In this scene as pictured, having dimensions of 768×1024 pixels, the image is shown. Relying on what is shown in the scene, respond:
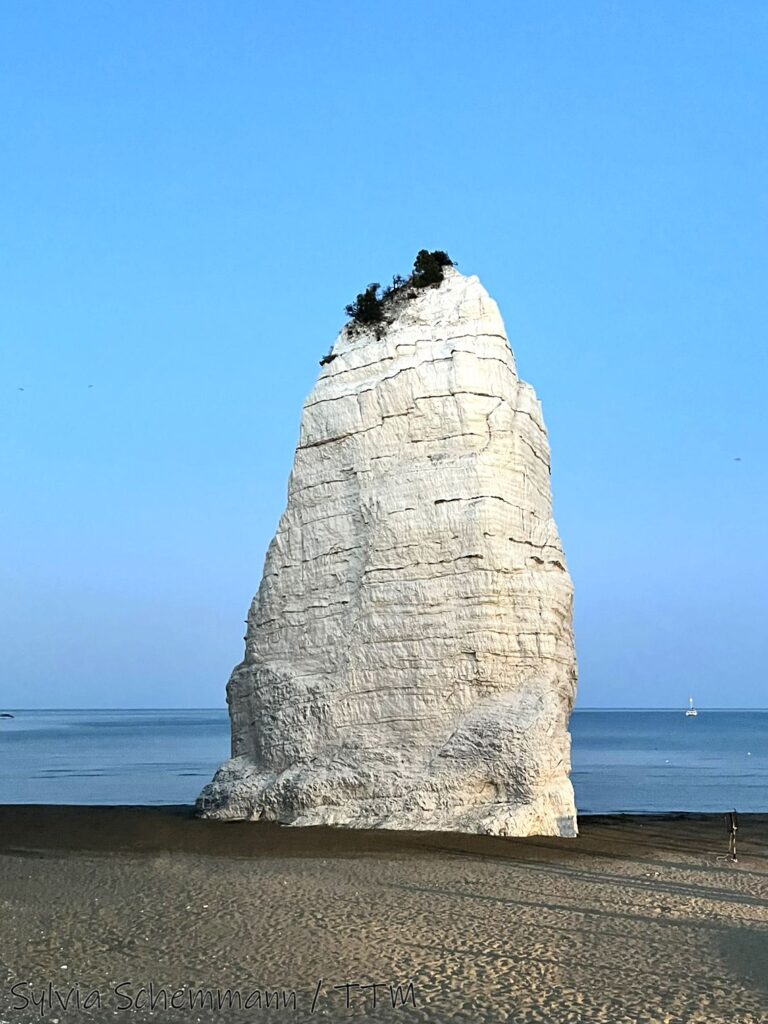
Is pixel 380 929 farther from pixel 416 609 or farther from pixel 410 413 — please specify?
pixel 410 413

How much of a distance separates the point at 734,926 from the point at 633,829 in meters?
10.4

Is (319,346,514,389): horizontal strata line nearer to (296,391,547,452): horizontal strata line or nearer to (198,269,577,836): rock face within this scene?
(198,269,577,836): rock face

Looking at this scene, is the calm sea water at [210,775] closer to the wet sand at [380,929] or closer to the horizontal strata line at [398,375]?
the horizontal strata line at [398,375]

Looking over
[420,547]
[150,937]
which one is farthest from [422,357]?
[150,937]

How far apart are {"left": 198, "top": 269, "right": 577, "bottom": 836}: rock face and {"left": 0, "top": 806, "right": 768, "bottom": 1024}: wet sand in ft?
3.90

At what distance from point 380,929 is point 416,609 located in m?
8.92

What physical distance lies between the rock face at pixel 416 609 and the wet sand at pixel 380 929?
1188mm

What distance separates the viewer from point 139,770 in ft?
154

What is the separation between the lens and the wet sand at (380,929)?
8.66 m

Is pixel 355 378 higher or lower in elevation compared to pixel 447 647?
higher

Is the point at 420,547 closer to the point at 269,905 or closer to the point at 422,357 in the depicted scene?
the point at 422,357

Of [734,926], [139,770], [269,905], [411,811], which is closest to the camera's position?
[734,926]

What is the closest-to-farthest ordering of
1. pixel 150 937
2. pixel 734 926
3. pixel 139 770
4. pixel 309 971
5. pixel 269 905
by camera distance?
1. pixel 309 971
2. pixel 150 937
3. pixel 734 926
4. pixel 269 905
5. pixel 139 770

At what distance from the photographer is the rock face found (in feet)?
61.2
